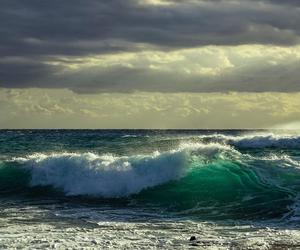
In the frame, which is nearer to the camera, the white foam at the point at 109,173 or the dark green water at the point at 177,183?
the dark green water at the point at 177,183

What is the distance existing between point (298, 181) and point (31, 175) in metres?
13.6

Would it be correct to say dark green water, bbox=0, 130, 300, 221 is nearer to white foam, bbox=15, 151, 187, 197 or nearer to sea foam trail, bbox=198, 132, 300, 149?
white foam, bbox=15, 151, 187, 197

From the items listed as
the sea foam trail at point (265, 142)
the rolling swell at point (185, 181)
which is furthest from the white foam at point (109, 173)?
the sea foam trail at point (265, 142)

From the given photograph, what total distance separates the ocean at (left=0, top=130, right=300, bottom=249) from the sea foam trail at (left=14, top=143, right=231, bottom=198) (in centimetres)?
5

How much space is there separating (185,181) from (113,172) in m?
3.71

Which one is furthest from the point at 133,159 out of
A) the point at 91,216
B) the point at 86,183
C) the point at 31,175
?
the point at 91,216

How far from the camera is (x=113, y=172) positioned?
2688 centimetres

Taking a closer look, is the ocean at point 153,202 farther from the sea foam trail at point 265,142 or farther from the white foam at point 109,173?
the sea foam trail at point 265,142

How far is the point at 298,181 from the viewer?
23688 mm

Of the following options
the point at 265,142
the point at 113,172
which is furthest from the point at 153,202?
the point at 265,142

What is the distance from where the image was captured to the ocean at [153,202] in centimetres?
1412

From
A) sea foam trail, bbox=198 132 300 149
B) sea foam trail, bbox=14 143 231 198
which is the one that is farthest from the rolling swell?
sea foam trail, bbox=198 132 300 149

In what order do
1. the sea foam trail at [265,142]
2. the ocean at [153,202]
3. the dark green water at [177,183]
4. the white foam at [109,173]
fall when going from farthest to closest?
1. the sea foam trail at [265,142]
2. the white foam at [109,173]
3. the dark green water at [177,183]
4. the ocean at [153,202]

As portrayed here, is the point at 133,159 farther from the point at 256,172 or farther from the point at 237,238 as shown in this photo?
the point at 237,238
